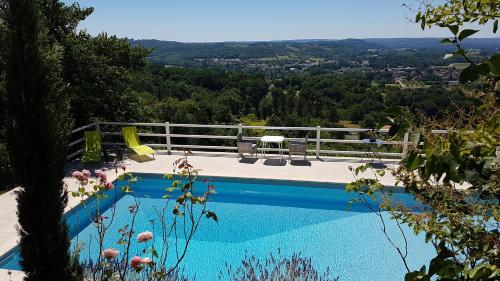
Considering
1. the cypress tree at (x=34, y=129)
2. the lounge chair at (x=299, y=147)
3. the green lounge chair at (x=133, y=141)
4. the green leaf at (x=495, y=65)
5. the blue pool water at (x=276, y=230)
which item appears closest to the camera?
the green leaf at (x=495, y=65)

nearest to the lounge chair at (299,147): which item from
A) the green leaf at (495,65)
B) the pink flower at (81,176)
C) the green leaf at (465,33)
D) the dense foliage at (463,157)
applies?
the pink flower at (81,176)

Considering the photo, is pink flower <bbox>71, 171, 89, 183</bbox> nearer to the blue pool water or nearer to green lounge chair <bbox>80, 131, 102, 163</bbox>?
the blue pool water

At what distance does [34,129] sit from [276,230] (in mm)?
4895

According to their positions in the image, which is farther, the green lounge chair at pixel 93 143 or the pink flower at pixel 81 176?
the green lounge chair at pixel 93 143

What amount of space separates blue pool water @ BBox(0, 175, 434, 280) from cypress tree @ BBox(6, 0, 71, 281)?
1457mm

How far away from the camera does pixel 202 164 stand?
9617 millimetres

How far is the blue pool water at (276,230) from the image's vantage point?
5.82m

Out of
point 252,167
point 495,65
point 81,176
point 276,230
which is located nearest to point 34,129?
point 81,176

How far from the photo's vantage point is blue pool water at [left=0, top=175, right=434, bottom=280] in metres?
5.82

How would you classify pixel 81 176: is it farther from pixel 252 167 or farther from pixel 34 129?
pixel 252 167

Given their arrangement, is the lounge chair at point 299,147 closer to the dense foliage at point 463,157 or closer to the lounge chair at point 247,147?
the lounge chair at point 247,147

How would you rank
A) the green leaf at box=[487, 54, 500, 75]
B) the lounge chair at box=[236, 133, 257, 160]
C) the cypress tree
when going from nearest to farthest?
the green leaf at box=[487, 54, 500, 75] → the cypress tree → the lounge chair at box=[236, 133, 257, 160]

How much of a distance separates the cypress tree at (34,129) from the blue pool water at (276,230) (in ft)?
4.78

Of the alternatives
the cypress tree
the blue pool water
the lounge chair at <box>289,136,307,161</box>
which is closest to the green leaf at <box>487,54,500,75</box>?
the cypress tree
